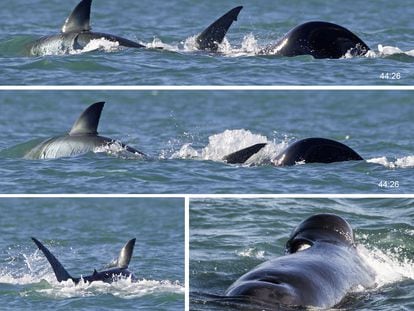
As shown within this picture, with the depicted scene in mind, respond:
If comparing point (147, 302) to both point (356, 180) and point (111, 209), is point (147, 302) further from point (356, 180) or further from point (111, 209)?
point (111, 209)

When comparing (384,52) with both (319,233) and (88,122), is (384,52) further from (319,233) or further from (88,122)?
(319,233)

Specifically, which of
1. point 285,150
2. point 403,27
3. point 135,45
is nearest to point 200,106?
point 403,27

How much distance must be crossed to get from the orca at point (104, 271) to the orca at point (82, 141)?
2491 mm

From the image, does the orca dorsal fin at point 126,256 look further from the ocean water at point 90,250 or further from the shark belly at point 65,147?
the shark belly at point 65,147

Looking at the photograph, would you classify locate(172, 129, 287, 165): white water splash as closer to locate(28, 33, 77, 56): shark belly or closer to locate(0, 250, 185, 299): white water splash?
locate(28, 33, 77, 56): shark belly

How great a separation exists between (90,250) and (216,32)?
15.1 ft

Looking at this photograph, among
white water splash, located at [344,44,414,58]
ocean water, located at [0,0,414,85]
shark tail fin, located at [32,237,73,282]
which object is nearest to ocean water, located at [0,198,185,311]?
shark tail fin, located at [32,237,73,282]

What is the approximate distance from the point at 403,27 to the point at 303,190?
10.5 meters

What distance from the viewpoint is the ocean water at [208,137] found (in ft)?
82.7

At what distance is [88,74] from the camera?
92.3 feet

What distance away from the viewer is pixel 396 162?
27094mm

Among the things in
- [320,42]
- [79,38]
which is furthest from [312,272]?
[79,38]

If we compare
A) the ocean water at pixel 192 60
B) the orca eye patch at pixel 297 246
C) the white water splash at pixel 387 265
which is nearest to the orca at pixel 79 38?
the ocean water at pixel 192 60

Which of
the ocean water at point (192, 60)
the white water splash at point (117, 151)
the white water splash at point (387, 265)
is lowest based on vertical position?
the white water splash at point (387, 265)
